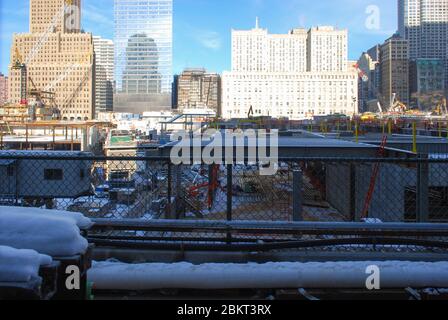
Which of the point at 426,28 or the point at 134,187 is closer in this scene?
the point at 134,187

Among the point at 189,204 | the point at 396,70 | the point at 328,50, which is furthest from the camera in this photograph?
the point at 396,70

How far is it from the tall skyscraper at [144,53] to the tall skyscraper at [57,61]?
63.8 ft

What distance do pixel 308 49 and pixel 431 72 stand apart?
48887 mm

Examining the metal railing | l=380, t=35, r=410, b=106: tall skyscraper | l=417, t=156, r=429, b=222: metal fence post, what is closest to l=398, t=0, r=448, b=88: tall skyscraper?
l=380, t=35, r=410, b=106: tall skyscraper

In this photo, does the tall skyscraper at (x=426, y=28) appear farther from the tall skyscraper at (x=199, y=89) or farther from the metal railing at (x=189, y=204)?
the metal railing at (x=189, y=204)

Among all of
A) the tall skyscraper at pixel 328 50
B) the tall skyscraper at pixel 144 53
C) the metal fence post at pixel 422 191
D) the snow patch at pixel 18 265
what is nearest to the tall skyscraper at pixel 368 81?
the tall skyscraper at pixel 328 50

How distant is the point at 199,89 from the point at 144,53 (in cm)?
Result: 2793

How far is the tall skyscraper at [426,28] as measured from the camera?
18562 cm

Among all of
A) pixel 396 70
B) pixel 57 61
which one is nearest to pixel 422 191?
pixel 57 61

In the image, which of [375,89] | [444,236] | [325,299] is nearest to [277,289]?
[325,299]

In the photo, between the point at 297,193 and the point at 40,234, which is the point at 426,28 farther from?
the point at 40,234

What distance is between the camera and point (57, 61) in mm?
159000

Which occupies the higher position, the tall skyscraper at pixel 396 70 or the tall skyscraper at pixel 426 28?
the tall skyscraper at pixel 426 28

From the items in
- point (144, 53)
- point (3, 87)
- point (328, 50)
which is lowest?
point (3, 87)
